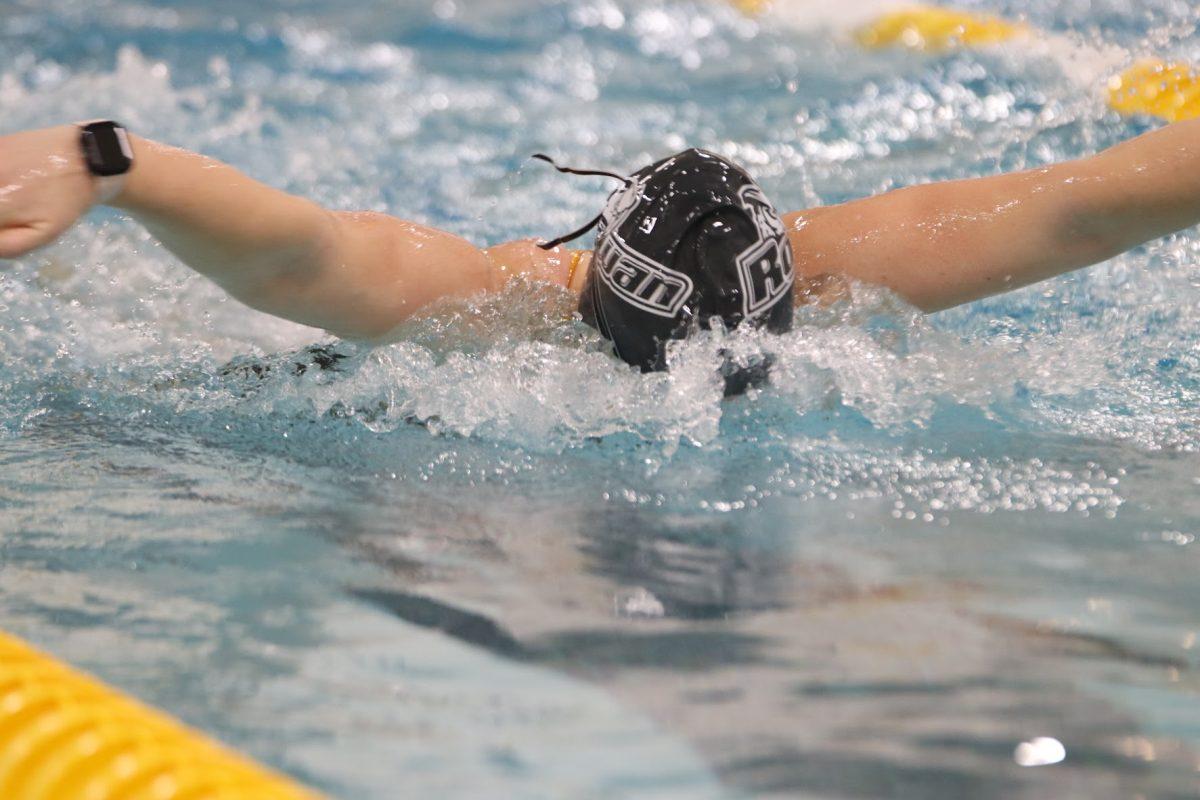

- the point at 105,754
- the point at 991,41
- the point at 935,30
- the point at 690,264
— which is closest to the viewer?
the point at 105,754

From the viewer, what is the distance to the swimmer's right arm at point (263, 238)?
154 centimetres

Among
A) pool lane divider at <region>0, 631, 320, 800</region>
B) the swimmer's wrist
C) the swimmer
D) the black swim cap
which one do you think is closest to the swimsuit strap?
the swimmer

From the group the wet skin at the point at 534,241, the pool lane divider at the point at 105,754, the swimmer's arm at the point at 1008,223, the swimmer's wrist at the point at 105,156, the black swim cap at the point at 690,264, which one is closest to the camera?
the pool lane divider at the point at 105,754

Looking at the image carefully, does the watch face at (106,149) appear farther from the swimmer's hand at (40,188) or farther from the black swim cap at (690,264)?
the black swim cap at (690,264)

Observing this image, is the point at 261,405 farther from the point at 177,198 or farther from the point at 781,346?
the point at 781,346

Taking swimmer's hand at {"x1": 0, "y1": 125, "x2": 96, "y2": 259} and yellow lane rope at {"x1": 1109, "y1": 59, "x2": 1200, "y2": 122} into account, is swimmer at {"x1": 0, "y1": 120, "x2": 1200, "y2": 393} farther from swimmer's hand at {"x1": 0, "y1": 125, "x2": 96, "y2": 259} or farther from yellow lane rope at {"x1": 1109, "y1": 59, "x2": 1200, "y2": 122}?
yellow lane rope at {"x1": 1109, "y1": 59, "x2": 1200, "y2": 122}

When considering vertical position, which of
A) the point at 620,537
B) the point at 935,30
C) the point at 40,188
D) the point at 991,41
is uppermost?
the point at 935,30

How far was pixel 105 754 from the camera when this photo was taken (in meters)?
1.19

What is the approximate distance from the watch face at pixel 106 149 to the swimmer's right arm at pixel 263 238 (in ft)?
0.05

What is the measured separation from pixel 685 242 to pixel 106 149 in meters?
0.93

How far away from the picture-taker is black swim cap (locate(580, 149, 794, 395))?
6.81 ft

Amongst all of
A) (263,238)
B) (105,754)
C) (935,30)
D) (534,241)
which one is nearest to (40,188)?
(263,238)

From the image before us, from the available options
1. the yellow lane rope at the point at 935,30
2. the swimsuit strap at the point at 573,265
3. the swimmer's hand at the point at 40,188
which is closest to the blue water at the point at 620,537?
the swimsuit strap at the point at 573,265

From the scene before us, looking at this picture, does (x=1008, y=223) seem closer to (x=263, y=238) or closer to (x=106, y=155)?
(x=263, y=238)
